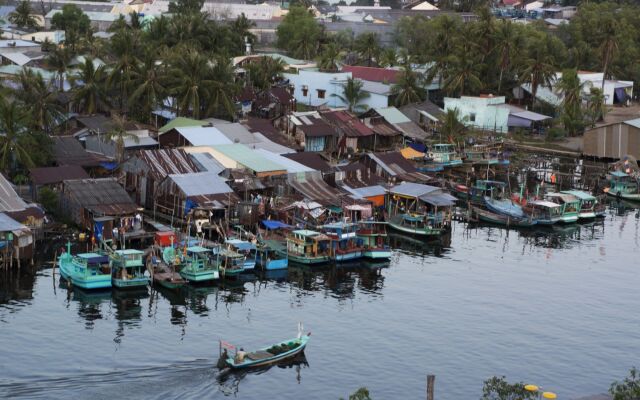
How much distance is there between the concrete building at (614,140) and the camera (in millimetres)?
80688

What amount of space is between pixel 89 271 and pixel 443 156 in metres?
34.6

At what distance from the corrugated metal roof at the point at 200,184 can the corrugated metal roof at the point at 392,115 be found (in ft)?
82.8

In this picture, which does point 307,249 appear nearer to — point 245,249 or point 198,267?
point 245,249

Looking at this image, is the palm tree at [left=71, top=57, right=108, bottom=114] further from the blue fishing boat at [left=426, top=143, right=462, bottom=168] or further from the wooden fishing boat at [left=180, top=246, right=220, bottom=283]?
the wooden fishing boat at [left=180, top=246, right=220, bottom=283]

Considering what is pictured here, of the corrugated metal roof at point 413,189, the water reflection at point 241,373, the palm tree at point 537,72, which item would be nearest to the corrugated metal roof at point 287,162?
the corrugated metal roof at point 413,189

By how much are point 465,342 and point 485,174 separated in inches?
1318

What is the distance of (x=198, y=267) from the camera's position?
1981 inches

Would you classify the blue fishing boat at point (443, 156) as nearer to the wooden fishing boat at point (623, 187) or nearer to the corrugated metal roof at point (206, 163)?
the wooden fishing boat at point (623, 187)

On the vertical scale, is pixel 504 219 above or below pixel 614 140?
below

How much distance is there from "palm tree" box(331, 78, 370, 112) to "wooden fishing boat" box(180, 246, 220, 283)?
38778mm

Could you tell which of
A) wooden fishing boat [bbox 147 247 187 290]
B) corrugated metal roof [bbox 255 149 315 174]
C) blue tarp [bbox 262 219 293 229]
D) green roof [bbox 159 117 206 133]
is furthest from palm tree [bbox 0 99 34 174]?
corrugated metal roof [bbox 255 149 315 174]

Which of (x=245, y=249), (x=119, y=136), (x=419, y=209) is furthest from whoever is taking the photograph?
(x=119, y=136)

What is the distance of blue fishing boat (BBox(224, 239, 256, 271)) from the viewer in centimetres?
5228

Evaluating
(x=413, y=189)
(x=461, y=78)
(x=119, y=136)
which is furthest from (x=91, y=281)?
(x=461, y=78)
